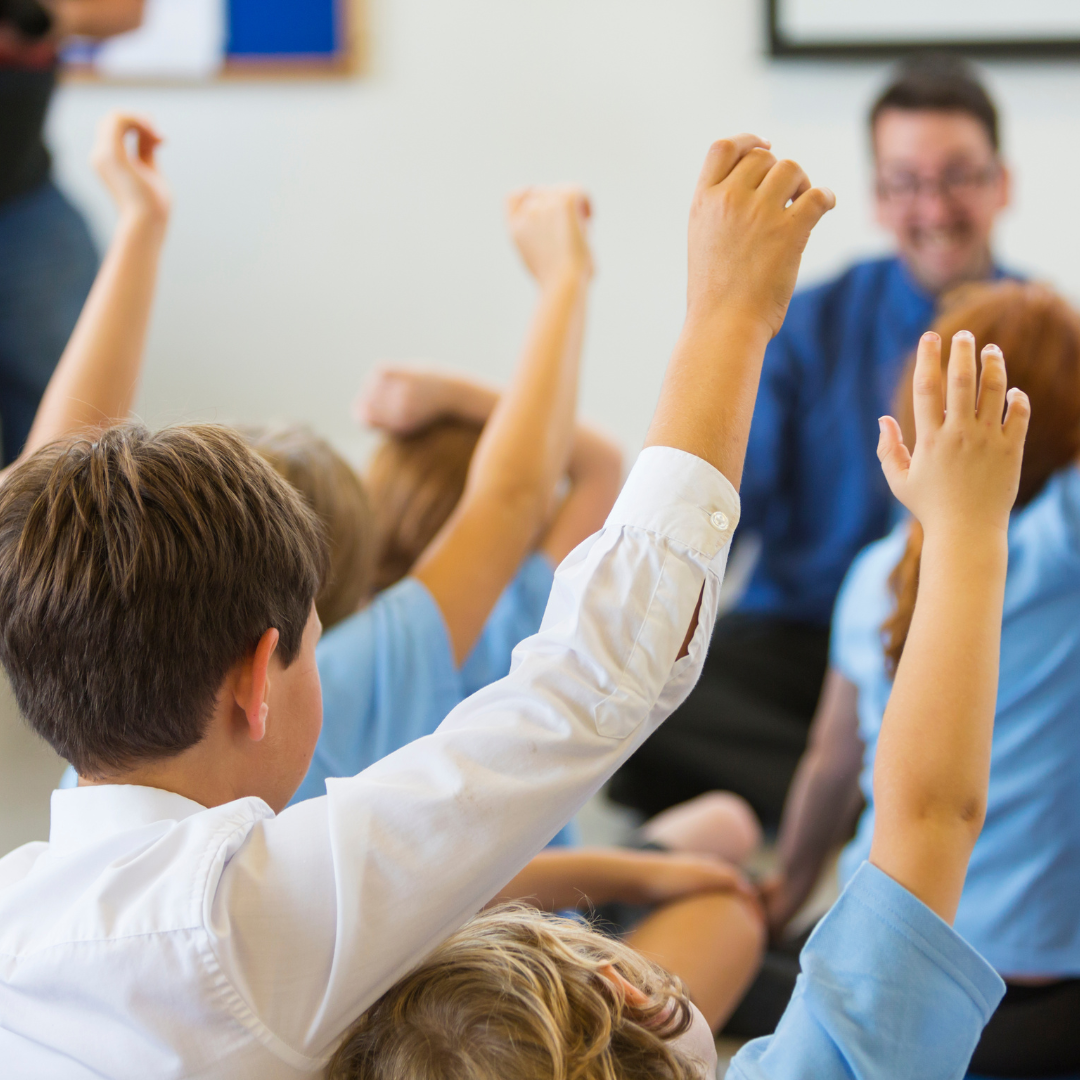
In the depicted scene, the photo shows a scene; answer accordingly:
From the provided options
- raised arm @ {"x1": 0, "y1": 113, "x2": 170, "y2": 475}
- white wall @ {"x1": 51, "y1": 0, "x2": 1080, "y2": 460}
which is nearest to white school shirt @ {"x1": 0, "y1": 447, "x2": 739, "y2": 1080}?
raised arm @ {"x1": 0, "y1": 113, "x2": 170, "y2": 475}

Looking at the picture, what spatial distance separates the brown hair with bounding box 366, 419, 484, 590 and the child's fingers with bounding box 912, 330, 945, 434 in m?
0.60

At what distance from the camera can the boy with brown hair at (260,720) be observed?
0.44m

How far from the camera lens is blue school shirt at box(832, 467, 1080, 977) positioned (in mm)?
910

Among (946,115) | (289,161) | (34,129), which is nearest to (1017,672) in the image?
(946,115)

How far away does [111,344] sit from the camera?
0.84 m

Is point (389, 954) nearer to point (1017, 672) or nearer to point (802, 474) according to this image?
point (1017, 672)

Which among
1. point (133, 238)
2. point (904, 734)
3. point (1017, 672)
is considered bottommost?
point (1017, 672)

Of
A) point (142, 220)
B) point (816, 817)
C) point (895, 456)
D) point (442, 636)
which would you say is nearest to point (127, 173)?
point (142, 220)

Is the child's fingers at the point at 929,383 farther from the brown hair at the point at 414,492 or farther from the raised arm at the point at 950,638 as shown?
the brown hair at the point at 414,492

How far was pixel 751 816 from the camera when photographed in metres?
1.67

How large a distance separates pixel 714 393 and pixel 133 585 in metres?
0.26

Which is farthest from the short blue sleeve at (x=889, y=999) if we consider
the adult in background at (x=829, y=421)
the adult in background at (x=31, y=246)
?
the adult in background at (x=31, y=246)

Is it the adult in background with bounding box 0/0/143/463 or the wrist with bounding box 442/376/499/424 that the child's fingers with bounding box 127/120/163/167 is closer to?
the wrist with bounding box 442/376/499/424

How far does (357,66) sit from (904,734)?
202 centimetres
